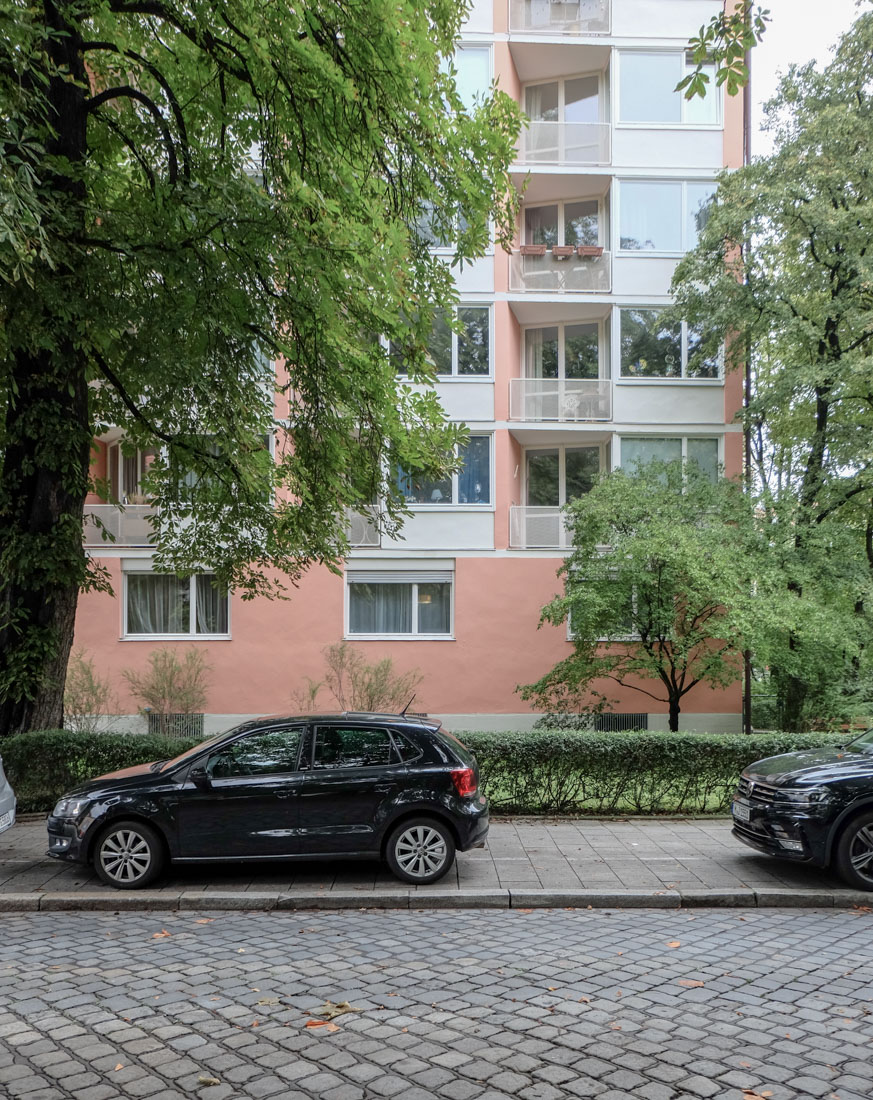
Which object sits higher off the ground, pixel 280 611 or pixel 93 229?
pixel 93 229

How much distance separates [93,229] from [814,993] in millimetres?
10039

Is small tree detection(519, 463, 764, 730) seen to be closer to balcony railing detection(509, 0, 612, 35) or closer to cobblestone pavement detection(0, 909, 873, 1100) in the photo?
cobblestone pavement detection(0, 909, 873, 1100)

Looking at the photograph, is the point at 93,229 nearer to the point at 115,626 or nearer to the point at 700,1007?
the point at 700,1007

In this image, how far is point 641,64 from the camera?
23.2m

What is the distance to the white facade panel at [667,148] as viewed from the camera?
23.0 m

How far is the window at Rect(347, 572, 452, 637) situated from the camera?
875 inches

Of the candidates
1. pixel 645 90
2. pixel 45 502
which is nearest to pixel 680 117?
pixel 645 90

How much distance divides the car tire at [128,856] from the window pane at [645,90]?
70.0 feet

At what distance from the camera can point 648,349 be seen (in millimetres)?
22672

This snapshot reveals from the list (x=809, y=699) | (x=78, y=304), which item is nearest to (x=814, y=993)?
(x=78, y=304)

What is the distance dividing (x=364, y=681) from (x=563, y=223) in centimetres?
1293

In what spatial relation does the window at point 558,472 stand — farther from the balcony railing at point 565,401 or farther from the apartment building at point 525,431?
the balcony railing at point 565,401

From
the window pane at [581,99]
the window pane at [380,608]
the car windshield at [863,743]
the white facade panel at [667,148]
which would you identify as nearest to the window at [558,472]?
the window pane at [380,608]

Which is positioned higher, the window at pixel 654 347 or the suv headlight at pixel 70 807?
the window at pixel 654 347
